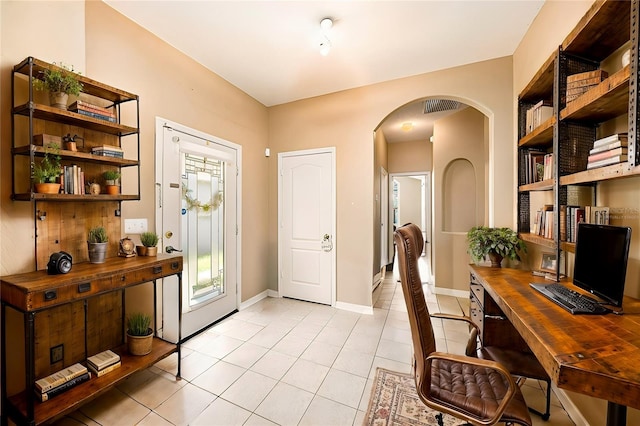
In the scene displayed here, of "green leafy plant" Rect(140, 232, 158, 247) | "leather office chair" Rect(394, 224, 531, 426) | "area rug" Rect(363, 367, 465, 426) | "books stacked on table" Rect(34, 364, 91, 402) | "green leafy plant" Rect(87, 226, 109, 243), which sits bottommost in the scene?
"area rug" Rect(363, 367, 465, 426)

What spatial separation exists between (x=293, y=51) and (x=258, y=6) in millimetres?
632

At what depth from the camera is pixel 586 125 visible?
5.36ft

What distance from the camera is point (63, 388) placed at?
60.1 inches

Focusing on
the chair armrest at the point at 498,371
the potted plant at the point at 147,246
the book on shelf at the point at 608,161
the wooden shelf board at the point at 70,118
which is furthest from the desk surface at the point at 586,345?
the wooden shelf board at the point at 70,118

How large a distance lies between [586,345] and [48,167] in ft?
9.55

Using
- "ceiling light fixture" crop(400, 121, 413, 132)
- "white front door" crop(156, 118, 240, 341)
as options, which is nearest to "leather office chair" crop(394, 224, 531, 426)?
"white front door" crop(156, 118, 240, 341)

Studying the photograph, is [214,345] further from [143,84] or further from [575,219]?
[575,219]

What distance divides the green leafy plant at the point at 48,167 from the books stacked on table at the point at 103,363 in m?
1.26

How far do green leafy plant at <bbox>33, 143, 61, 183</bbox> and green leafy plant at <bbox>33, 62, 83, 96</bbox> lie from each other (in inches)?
15.2

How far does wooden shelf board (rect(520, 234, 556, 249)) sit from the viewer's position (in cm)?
179

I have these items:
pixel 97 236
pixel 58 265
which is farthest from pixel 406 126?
pixel 58 265

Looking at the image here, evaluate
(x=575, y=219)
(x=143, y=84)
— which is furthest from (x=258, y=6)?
(x=575, y=219)

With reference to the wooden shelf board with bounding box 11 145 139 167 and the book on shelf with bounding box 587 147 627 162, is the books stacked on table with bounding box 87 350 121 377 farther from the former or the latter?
the book on shelf with bounding box 587 147 627 162

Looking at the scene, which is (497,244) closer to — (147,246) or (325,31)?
(325,31)
